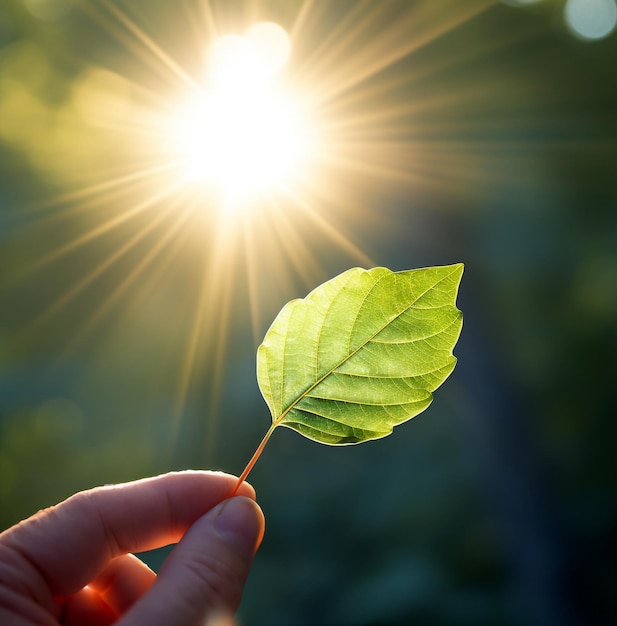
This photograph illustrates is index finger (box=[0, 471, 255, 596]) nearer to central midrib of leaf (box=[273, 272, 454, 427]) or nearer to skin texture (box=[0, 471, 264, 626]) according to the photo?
skin texture (box=[0, 471, 264, 626])

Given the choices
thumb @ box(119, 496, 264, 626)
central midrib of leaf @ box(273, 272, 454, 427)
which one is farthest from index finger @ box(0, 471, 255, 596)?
central midrib of leaf @ box(273, 272, 454, 427)

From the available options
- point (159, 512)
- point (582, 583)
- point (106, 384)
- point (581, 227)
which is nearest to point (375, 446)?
point (582, 583)

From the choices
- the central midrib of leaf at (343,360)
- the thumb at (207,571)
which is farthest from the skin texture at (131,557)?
the central midrib of leaf at (343,360)

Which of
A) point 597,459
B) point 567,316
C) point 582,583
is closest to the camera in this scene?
point 582,583

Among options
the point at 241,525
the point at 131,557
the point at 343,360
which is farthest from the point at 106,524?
the point at 343,360

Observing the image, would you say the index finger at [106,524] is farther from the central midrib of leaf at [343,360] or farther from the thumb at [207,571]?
the central midrib of leaf at [343,360]

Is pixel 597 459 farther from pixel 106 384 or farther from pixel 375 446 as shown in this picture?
pixel 106 384

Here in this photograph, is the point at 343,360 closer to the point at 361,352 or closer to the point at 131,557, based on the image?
the point at 361,352
